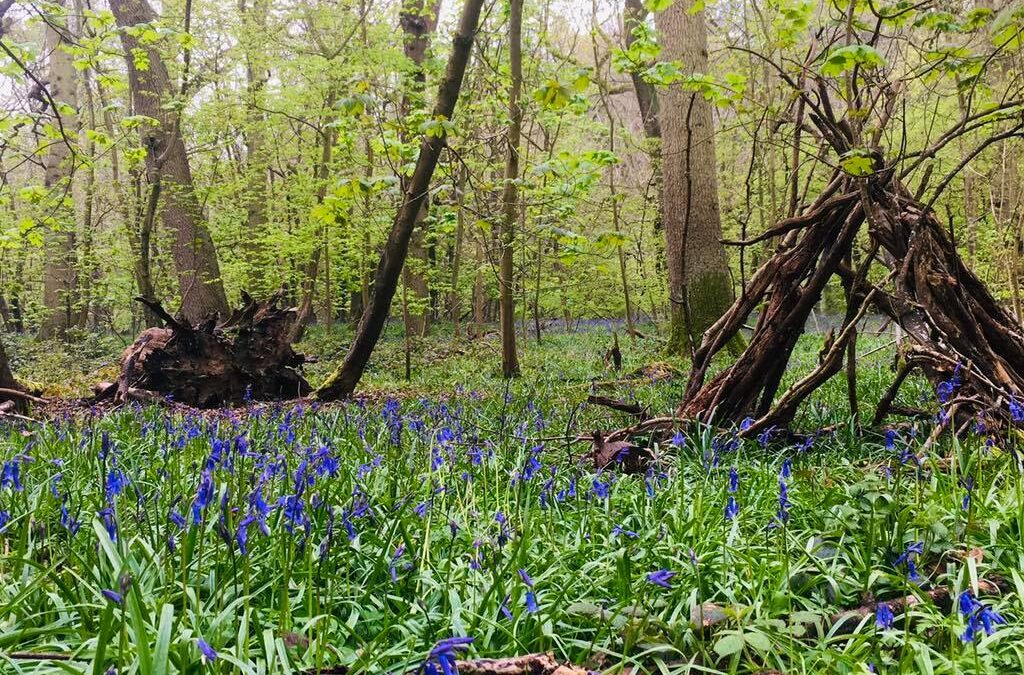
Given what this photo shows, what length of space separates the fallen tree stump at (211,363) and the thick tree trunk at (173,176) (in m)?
3.47

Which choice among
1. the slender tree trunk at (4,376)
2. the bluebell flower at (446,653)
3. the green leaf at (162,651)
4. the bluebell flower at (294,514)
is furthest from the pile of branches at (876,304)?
the slender tree trunk at (4,376)

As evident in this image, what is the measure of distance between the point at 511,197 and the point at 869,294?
6.66 meters

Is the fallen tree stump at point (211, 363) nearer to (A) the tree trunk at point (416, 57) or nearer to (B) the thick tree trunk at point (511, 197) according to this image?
(B) the thick tree trunk at point (511, 197)

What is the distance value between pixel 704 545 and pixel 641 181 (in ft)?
67.5

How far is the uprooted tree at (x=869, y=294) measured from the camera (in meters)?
3.26

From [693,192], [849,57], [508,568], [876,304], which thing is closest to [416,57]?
[693,192]

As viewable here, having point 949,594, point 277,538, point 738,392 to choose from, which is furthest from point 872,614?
point 738,392

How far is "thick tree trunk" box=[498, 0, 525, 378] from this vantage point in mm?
8258

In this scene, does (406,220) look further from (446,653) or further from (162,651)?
(446,653)

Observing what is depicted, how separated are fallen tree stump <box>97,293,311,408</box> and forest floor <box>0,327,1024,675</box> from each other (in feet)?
14.6

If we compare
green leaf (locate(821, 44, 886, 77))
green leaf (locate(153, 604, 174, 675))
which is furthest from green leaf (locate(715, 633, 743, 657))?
green leaf (locate(821, 44, 886, 77))

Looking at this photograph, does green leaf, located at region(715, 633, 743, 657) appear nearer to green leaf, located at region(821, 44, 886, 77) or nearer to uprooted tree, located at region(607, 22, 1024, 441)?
uprooted tree, located at region(607, 22, 1024, 441)

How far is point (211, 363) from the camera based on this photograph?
305 inches

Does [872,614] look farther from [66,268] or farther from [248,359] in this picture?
[66,268]
